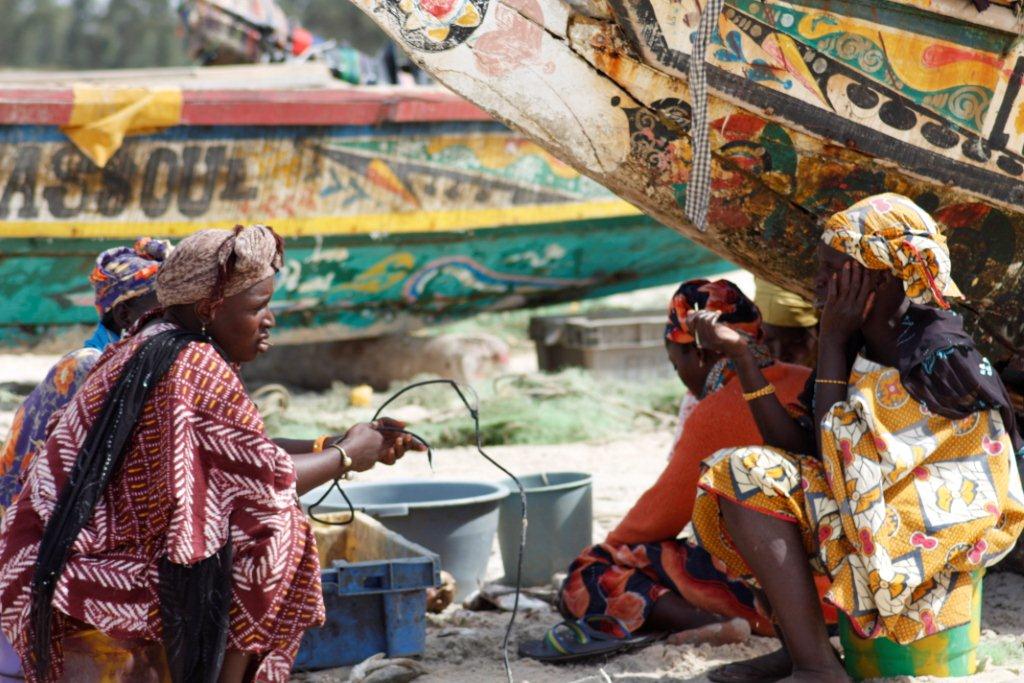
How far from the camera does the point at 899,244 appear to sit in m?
3.09

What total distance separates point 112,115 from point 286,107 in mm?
1017

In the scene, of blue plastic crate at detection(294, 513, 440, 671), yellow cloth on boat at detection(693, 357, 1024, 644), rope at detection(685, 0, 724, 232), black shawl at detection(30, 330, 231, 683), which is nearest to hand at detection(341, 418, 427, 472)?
black shawl at detection(30, 330, 231, 683)

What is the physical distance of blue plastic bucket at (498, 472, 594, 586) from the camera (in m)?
4.54

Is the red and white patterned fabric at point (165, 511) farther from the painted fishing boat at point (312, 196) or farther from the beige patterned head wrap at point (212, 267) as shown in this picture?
the painted fishing boat at point (312, 196)

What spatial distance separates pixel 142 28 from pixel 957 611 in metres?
36.2

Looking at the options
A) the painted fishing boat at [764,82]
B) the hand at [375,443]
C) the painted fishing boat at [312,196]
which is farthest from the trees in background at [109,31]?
the hand at [375,443]

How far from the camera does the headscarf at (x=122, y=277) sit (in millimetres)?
3539

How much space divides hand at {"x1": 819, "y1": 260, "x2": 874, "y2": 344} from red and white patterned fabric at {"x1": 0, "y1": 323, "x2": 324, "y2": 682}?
54.3 inches

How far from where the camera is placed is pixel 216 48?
32.2 feet

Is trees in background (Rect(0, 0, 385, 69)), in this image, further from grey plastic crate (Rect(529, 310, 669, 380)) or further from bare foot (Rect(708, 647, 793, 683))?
bare foot (Rect(708, 647, 793, 683))

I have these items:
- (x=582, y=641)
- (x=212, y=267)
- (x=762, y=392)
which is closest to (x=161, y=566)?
(x=212, y=267)

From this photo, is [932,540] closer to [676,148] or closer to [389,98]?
[676,148]

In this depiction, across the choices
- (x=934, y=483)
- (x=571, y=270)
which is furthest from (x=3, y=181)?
(x=934, y=483)

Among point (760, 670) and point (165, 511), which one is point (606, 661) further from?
point (165, 511)
